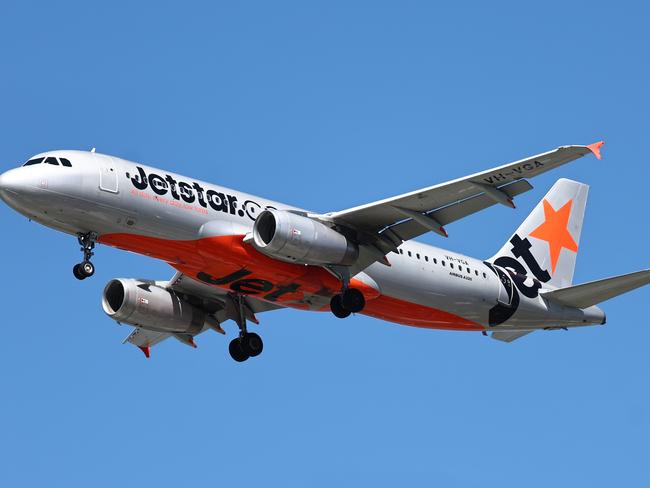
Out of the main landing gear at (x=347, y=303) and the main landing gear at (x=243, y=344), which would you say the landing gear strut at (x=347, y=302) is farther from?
the main landing gear at (x=243, y=344)

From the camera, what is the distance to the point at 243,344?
138ft

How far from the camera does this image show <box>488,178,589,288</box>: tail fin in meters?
46.6

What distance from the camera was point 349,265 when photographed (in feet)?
125

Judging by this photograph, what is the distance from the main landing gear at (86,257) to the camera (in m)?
35.2

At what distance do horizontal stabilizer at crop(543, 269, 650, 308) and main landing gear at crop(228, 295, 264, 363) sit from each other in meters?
10.3

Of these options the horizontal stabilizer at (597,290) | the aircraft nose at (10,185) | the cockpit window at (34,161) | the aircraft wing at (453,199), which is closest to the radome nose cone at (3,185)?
the aircraft nose at (10,185)

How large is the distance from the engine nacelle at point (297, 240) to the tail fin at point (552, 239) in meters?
A: 10.2

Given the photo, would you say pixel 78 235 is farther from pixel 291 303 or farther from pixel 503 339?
pixel 503 339

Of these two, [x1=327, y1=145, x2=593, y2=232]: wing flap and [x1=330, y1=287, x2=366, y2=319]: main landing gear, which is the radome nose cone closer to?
[x1=327, y1=145, x2=593, y2=232]: wing flap

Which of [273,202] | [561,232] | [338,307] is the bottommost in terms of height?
[338,307]

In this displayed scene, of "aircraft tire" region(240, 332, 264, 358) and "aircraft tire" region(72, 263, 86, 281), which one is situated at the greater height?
"aircraft tire" region(240, 332, 264, 358)

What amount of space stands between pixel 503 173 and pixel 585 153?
263 cm

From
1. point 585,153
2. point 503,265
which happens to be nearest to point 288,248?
point 585,153

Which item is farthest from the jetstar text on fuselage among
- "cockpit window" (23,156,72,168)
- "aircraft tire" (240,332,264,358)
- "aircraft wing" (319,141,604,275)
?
"aircraft tire" (240,332,264,358)
